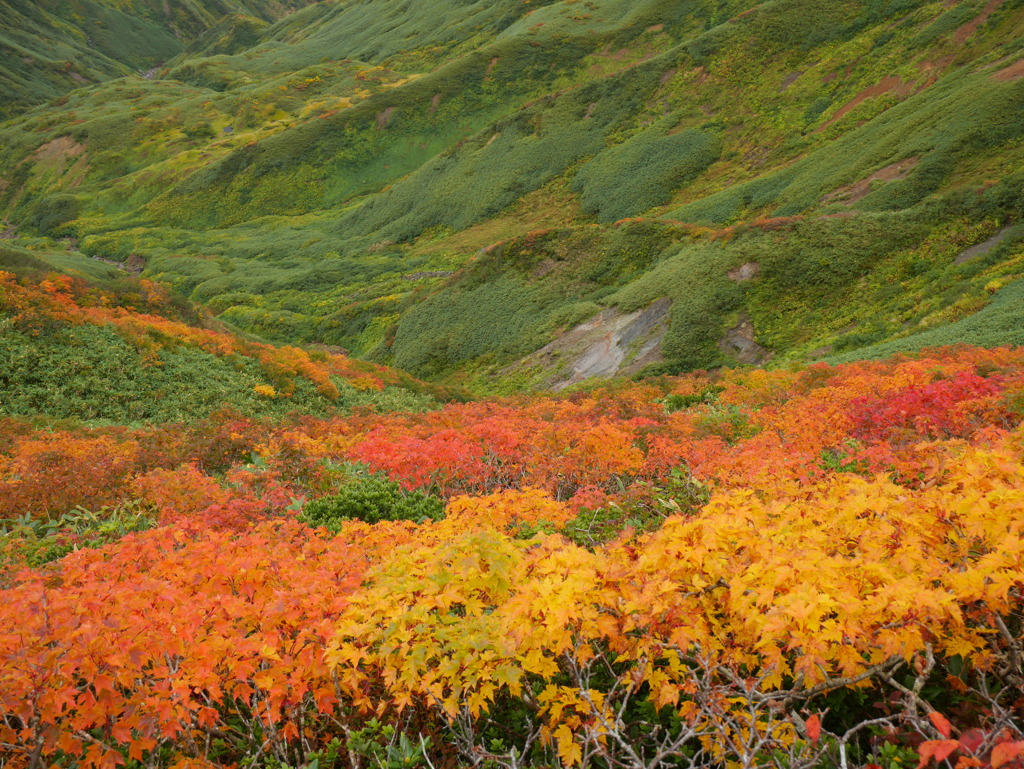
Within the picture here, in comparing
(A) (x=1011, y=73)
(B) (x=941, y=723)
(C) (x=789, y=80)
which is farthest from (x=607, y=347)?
(C) (x=789, y=80)

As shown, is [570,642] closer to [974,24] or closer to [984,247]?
[984,247]

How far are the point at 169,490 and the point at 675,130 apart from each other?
229 feet

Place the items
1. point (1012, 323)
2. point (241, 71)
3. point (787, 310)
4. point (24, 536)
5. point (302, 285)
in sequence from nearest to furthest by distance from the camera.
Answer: point (24, 536) < point (1012, 323) < point (787, 310) < point (302, 285) < point (241, 71)

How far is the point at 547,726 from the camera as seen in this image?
12.8 feet

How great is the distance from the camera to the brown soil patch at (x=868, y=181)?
36719mm

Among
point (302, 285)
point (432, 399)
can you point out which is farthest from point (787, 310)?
point (302, 285)

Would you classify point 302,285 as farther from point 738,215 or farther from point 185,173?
point 185,173

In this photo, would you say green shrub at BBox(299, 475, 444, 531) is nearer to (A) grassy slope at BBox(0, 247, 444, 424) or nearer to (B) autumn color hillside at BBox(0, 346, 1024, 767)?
(B) autumn color hillside at BBox(0, 346, 1024, 767)

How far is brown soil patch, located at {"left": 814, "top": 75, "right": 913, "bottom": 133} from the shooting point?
50.5 meters

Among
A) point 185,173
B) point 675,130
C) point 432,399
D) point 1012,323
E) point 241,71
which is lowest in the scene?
point 1012,323

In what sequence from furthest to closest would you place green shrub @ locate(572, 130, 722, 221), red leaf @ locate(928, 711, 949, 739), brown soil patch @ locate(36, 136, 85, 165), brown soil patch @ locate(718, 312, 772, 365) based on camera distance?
brown soil patch @ locate(36, 136, 85, 165)
green shrub @ locate(572, 130, 722, 221)
brown soil patch @ locate(718, 312, 772, 365)
red leaf @ locate(928, 711, 949, 739)

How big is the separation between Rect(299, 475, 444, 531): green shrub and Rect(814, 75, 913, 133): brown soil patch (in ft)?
193

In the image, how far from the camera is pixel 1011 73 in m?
37.7

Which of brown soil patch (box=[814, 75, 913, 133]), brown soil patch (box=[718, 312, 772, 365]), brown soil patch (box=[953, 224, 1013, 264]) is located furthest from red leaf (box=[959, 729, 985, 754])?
brown soil patch (box=[814, 75, 913, 133])
